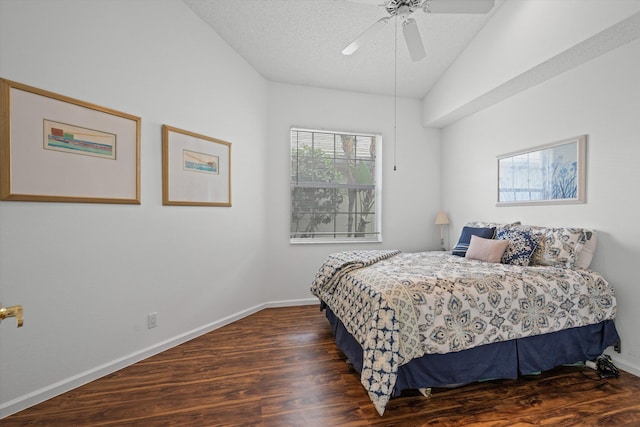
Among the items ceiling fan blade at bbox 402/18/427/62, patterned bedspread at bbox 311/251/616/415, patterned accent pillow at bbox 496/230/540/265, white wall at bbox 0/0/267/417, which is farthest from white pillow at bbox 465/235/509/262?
white wall at bbox 0/0/267/417

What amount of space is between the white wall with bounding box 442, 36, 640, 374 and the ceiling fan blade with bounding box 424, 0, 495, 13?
1.21 metres

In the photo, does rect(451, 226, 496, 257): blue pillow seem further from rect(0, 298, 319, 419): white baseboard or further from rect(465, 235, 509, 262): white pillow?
rect(0, 298, 319, 419): white baseboard

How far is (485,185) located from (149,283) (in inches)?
147

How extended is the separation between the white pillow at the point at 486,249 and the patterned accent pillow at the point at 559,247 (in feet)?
0.84

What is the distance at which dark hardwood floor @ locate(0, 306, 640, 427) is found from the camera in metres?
1.71

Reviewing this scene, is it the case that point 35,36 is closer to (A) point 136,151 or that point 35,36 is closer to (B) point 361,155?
(A) point 136,151

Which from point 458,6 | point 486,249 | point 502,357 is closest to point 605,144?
point 486,249

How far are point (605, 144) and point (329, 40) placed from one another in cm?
267

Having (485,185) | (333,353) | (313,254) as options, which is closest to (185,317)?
(333,353)

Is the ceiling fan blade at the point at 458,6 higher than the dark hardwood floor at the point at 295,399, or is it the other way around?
the ceiling fan blade at the point at 458,6

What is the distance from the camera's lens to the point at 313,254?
398 centimetres

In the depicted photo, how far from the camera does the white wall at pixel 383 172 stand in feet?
12.7

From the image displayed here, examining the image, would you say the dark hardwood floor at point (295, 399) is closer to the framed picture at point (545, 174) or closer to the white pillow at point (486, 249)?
the white pillow at point (486, 249)

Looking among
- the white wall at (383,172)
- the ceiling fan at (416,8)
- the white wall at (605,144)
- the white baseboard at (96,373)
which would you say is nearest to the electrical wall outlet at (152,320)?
the white baseboard at (96,373)
